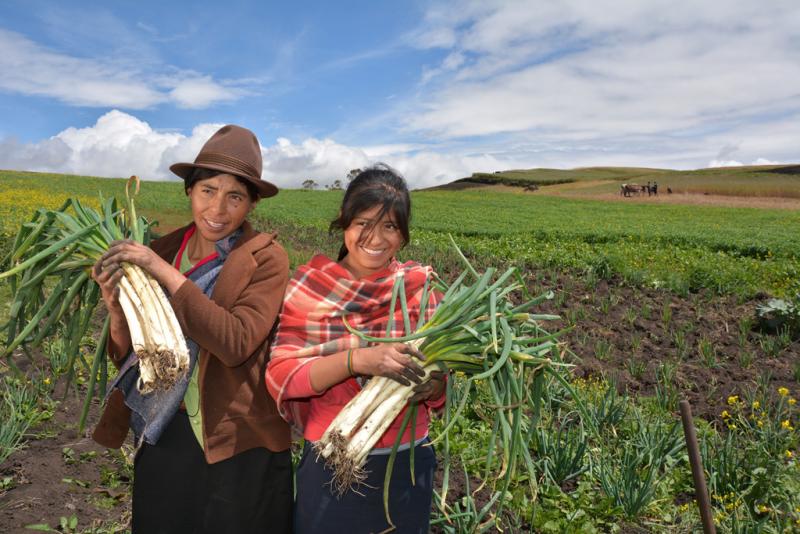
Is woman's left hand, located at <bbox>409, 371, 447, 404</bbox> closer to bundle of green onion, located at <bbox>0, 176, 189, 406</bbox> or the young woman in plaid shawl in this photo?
the young woman in plaid shawl

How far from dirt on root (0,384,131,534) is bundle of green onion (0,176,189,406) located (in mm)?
1204

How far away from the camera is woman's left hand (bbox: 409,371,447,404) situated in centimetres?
160

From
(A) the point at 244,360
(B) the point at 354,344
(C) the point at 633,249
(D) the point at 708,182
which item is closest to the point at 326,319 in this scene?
(B) the point at 354,344

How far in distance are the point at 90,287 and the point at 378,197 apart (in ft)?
3.68

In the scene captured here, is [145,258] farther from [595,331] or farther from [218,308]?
[595,331]

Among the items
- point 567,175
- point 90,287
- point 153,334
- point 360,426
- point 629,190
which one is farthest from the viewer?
point 567,175

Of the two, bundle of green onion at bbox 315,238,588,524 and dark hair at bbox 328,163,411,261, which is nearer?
bundle of green onion at bbox 315,238,588,524

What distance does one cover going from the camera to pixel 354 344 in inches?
64.6

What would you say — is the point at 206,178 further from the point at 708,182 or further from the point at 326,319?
the point at 708,182

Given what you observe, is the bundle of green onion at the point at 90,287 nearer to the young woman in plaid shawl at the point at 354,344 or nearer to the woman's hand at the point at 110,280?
the woman's hand at the point at 110,280

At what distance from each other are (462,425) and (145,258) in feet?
8.31

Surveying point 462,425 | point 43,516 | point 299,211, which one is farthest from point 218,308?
point 299,211

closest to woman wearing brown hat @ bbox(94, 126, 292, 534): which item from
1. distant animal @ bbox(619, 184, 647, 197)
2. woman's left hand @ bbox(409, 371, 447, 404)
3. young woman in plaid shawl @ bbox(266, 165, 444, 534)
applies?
young woman in plaid shawl @ bbox(266, 165, 444, 534)

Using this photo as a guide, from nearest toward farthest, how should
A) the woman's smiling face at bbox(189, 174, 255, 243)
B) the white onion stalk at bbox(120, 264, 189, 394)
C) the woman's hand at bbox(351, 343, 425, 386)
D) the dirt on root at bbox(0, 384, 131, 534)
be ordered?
the woman's hand at bbox(351, 343, 425, 386) < the white onion stalk at bbox(120, 264, 189, 394) < the woman's smiling face at bbox(189, 174, 255, 243) < the dirt on root at bbox(0, 384, 131, 534)
